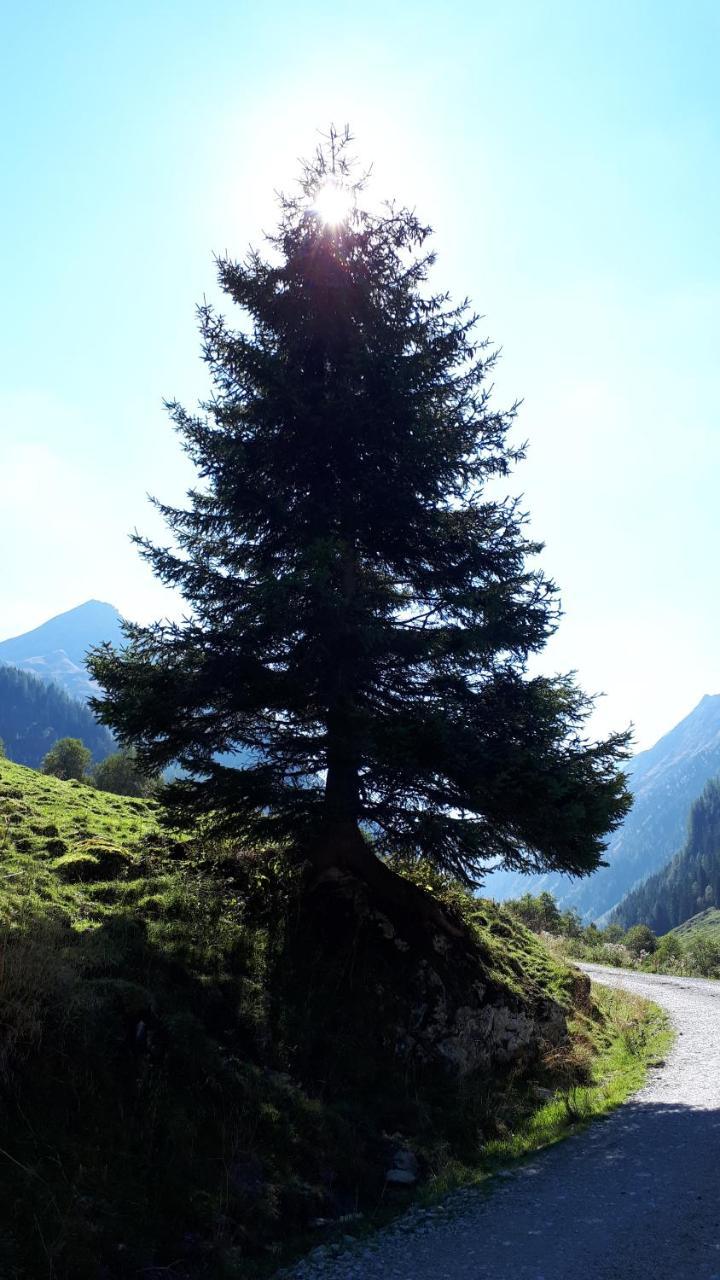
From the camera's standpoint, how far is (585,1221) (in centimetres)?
718

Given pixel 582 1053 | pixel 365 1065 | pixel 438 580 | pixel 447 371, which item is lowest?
pixel 582 1053

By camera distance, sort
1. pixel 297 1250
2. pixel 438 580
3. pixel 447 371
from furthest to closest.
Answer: pixel 447 371 < pixel 438 580 < pixel 297 1250

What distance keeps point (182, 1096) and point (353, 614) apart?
7247 mm

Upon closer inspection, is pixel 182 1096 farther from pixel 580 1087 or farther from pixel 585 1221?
pixel 580 1087

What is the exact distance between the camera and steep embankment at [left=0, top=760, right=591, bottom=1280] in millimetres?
6688

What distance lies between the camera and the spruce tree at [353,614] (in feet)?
39.0

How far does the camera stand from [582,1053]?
14.1 m

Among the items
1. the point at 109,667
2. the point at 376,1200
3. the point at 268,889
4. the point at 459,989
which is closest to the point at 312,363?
the point at 109,667

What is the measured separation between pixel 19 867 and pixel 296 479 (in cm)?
869

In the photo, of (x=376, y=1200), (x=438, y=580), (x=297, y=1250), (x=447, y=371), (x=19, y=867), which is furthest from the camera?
(x=447, y=371)

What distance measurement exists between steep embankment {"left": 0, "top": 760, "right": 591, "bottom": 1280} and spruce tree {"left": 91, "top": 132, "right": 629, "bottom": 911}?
175cm

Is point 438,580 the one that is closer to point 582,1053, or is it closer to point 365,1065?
point 365,1065

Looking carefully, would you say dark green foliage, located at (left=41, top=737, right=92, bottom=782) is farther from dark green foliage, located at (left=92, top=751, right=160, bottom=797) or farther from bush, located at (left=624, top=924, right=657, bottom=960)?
bush, located at (left=624, top=924, right=657, bottom=960)

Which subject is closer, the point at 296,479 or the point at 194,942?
the point at 194,942
